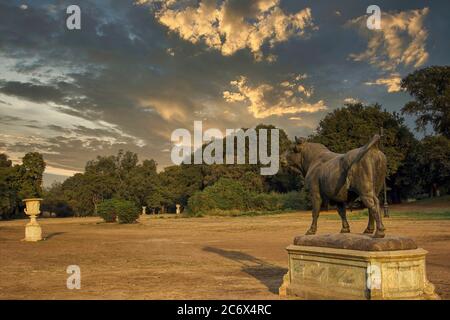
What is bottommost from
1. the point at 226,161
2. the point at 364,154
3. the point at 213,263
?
the point at 213,263

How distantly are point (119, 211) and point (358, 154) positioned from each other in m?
38.5

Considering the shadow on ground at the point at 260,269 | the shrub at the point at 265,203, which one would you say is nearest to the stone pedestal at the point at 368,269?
the shadow on ground at the point at 260,269

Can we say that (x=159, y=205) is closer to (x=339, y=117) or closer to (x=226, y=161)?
(x=226, y=161)

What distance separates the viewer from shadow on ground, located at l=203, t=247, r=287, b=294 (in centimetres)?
1016

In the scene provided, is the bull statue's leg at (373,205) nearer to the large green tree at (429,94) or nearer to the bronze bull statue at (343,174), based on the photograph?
the bronze bull statue at (343,174)

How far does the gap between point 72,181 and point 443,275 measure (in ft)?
319

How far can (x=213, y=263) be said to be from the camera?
14.0m

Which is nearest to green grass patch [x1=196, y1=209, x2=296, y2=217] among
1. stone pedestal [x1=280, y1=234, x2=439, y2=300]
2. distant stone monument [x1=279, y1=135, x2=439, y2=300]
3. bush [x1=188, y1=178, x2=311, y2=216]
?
bush [x1=188, y1=178, x2=311, y2=216]

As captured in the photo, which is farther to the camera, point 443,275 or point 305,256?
point 443,275

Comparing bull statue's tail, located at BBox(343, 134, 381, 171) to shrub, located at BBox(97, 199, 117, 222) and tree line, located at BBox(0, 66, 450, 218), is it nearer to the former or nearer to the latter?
shrub, located at BBox(97, 199, 117, 222)

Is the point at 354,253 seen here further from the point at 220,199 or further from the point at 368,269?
the point at 220,199

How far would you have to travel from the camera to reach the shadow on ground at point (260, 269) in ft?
33.3

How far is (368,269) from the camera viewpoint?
20.7 feet

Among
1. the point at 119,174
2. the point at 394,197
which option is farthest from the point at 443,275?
the point at 119,174
